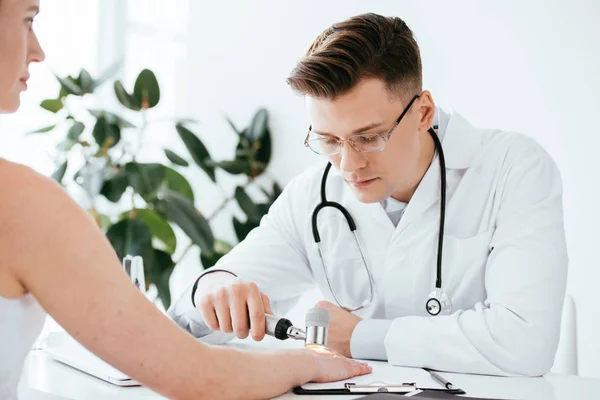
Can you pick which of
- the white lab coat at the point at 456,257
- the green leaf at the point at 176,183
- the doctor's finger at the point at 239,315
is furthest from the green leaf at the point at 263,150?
the doctor's finger at the point at 239,315

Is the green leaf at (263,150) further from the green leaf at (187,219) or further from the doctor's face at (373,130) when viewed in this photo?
the doctor's face at (373,130)

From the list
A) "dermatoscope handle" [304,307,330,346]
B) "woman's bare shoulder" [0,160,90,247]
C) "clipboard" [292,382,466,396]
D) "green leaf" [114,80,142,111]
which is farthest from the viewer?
"green leaf" [114,80,142,111]

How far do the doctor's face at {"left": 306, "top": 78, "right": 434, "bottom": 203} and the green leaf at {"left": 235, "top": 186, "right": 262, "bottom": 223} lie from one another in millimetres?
1737

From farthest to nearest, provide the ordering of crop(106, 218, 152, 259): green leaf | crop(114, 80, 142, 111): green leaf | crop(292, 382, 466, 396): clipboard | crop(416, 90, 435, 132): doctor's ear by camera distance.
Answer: crop(114, 80, 142, 111): green leaf → crop(106, 218, 152, 259): green leaf → crop(416, 90, 435, 132): doctor's ear → crop(292, 382, 466, 396): clipboard

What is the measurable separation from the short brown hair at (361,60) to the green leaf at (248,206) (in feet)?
5.58

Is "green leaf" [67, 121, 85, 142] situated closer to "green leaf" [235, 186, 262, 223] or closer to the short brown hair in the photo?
"green leaf" [235, 186, 262, 223]

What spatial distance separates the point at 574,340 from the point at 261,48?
2.34 metres

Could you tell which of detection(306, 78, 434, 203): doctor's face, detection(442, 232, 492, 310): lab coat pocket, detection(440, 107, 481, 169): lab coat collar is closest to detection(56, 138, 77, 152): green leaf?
detection(306, 78, 434, 203): doctor's face

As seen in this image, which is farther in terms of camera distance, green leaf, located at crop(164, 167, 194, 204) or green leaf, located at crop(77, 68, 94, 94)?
green leaf, located at crop(164, 167, 194, 204)

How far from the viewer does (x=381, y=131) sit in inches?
71.7

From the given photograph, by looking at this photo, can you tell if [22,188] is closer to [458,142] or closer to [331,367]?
[331,367]

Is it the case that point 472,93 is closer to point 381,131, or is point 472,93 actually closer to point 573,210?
point 573,210

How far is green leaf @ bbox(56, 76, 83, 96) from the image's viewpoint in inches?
126

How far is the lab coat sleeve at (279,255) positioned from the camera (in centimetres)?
206
